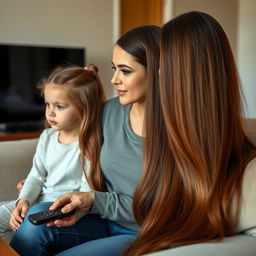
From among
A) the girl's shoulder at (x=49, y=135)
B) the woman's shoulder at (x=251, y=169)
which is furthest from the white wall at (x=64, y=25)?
the woman's shoulder at (x=251, y=169)

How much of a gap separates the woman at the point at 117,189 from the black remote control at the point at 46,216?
0.02m

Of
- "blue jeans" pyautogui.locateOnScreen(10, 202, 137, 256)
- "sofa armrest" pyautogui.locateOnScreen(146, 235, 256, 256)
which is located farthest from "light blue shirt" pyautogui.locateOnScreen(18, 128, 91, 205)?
"sofa armrest" pyautogui.locateOnScreen(146, 235, 256, 256)

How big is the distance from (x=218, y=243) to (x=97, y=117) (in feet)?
2.24

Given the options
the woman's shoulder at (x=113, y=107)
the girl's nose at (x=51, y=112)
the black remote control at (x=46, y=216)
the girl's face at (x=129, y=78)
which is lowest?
the black remote control at (x=46, y=216)

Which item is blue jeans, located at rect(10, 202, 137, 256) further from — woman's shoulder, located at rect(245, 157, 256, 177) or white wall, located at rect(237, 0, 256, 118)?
white wall, located at rect(237, 0, 256, 118)

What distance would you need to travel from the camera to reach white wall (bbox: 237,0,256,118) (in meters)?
4.65

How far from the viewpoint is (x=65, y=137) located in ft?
4.99

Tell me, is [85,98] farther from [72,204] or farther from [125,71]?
[72,204]

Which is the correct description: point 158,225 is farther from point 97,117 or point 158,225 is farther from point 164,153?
point 97,117

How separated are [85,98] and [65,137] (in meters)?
0.20

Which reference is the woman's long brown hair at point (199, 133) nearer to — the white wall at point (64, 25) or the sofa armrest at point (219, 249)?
the sofa armrest at point (219, 249)

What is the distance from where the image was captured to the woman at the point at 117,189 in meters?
1.07

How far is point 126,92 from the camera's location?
113cm

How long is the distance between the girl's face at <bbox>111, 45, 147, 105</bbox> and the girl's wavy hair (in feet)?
→ 0.78
